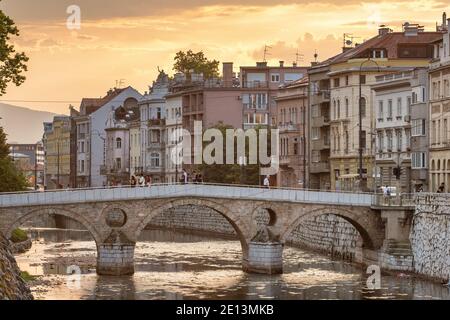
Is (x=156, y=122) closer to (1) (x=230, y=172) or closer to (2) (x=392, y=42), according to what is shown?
(1) (x=230, y=172)

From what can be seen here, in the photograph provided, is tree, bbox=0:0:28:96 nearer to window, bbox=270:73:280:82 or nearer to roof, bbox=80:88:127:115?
window, bbox=270:73:280:82

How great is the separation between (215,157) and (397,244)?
47.1 meters

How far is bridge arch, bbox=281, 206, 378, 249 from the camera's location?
7506 centimetres

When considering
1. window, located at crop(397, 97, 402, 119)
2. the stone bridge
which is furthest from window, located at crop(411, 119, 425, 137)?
the stone bridge

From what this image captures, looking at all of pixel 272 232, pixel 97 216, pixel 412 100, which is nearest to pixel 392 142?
pixel 412 100

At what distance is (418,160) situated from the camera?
288 feet

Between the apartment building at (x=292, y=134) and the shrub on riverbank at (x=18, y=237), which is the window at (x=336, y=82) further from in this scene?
the shrub on riverbank at (x=18, y=237)

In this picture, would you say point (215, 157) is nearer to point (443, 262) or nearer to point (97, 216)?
point (97, 216)

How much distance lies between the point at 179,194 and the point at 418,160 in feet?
60.5

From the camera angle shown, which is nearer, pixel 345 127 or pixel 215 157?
pixel 345 127

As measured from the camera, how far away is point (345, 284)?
65812 mm

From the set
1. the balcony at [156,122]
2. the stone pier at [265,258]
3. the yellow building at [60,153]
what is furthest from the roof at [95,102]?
the stone pier at [265,258]

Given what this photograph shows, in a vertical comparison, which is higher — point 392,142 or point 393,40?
point 393,40

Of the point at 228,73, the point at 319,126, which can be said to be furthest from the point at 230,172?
the point at 228,73
